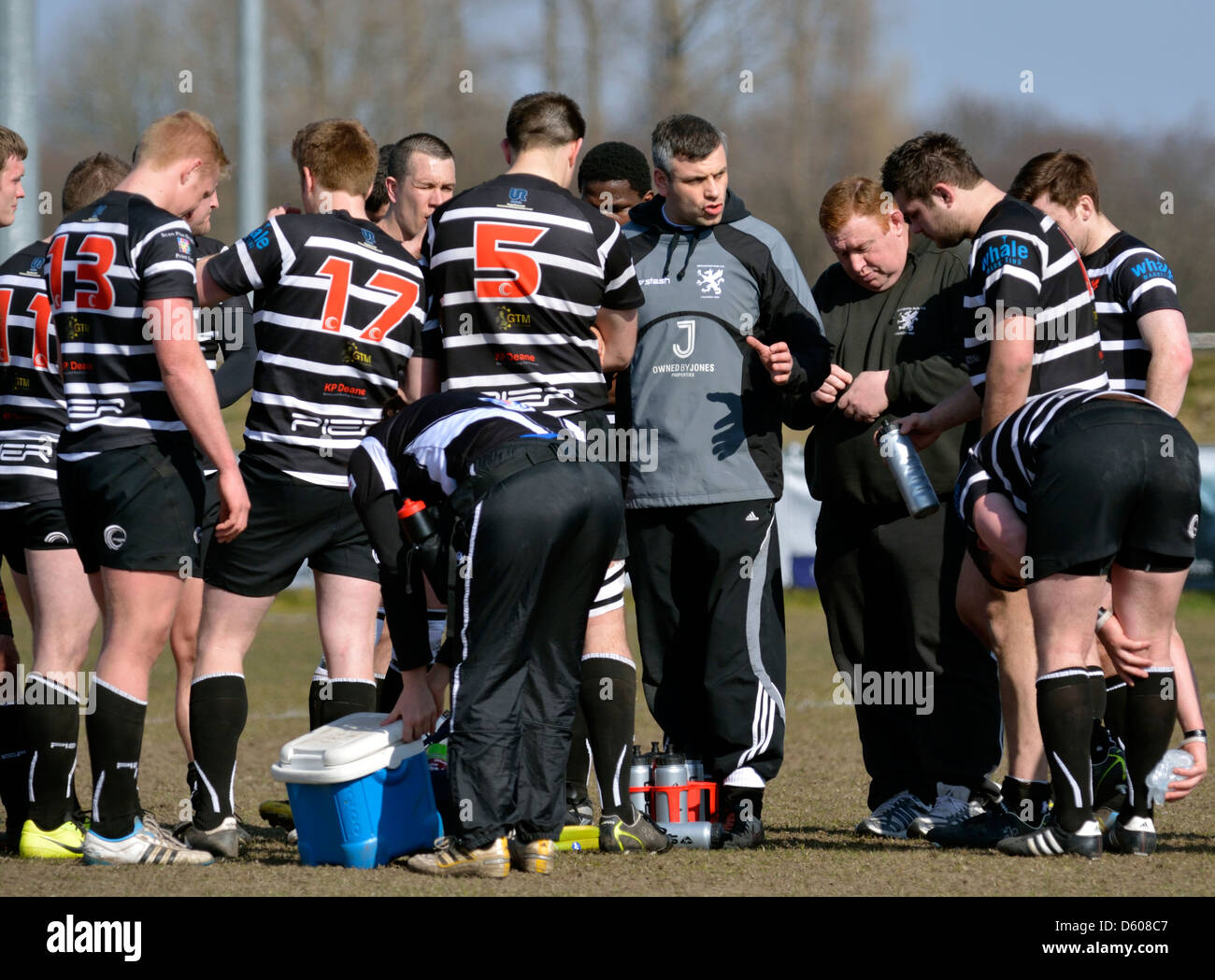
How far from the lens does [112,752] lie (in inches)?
197

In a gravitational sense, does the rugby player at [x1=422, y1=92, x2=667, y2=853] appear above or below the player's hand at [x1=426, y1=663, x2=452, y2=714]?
above

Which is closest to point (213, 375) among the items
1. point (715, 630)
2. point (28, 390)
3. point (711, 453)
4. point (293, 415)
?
point (28, 390)

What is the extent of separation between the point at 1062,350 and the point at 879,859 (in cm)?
181

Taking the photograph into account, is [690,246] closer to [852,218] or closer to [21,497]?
[852,218]

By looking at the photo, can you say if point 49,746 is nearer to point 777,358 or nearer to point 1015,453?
point 777,358

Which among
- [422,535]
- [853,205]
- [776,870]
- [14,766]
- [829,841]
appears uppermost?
[853,205]

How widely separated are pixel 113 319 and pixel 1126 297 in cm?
362

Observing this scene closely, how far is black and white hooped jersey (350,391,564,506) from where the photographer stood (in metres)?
4.54

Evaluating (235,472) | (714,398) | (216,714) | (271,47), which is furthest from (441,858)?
(271,47)

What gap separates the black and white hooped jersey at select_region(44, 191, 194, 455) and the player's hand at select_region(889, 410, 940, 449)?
247 cm

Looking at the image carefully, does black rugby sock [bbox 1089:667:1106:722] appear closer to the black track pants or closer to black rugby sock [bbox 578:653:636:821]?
the black track pants

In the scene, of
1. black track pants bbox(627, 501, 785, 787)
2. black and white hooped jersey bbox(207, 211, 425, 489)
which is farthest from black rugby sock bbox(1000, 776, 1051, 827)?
black and white hooped jersey bbox(207, 211, 425, 489)

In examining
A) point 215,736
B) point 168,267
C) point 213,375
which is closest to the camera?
point 168,267

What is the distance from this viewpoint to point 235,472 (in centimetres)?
497
